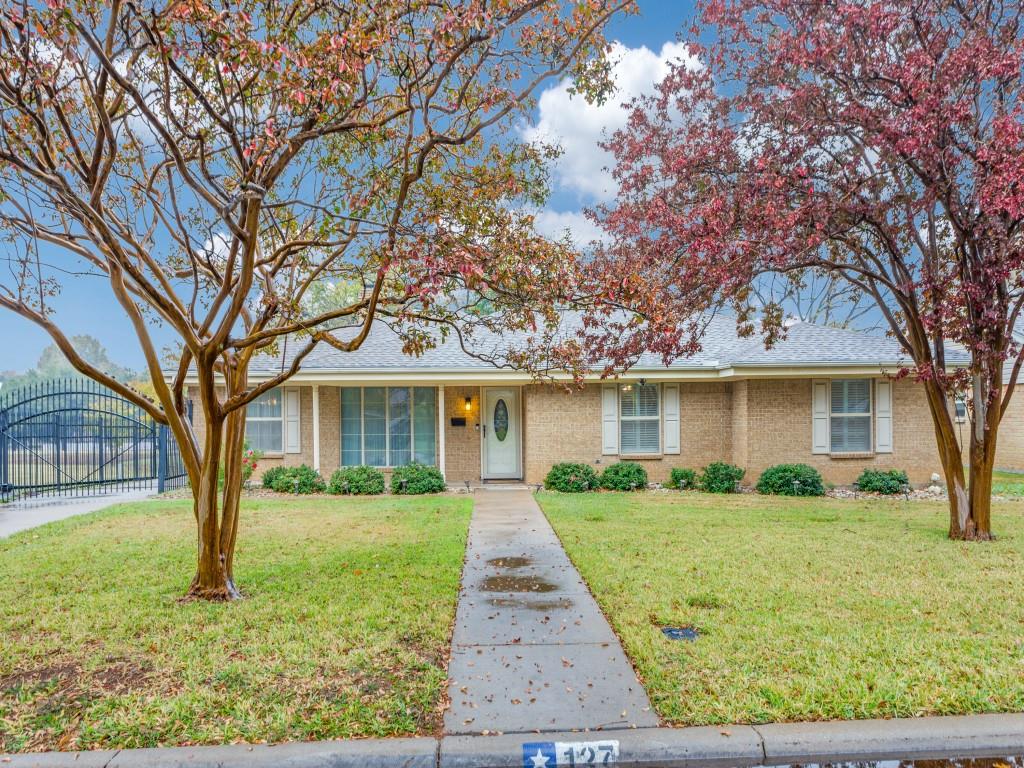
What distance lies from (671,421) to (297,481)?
8411 millimetres

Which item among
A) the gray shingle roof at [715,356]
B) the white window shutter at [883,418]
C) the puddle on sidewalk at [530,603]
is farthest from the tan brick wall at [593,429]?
the puddle on sidewalk at [530,603]

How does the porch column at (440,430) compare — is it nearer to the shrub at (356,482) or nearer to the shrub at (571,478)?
the shrub at (356,482)

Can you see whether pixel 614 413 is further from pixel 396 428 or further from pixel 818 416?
pixel 396 428

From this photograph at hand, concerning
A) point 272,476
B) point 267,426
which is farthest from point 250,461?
point 267,426

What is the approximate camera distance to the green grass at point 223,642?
10.9ft

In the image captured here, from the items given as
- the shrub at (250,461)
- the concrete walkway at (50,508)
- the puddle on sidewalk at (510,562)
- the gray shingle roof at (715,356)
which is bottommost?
the concrete walkway at (50,508)

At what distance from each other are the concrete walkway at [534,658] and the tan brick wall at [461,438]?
742cm

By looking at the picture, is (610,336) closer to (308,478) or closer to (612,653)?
(612,653)

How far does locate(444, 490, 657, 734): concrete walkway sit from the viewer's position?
3.35 m

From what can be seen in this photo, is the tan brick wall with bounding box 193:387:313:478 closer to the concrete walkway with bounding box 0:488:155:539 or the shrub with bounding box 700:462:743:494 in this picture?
the concrete walkway with bounding box 0:488:155:539

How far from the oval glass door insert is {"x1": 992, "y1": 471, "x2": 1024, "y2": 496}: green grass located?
419 inches

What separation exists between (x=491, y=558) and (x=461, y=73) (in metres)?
5.17

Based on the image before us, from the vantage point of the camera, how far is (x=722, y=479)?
1277 centimetres

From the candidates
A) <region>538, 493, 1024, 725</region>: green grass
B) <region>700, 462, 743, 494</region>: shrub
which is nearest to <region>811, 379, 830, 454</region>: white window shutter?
<region>700, 462, 743, 494</region>: shrub
